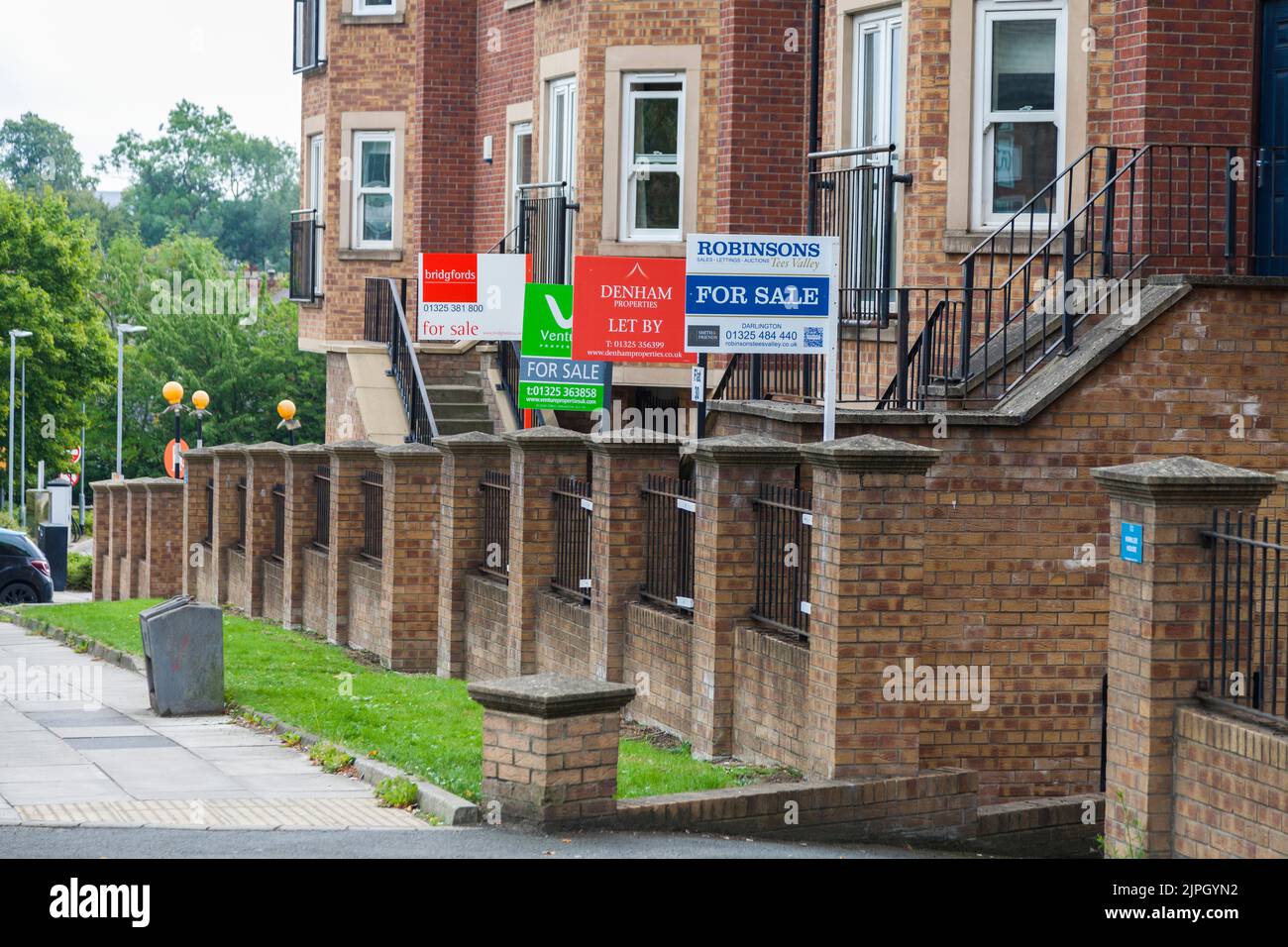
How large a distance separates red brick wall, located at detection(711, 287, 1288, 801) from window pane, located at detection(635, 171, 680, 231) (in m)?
9.12

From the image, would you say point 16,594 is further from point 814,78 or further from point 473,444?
point 814,78

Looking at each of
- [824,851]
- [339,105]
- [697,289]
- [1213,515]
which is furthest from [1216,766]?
[339,105]

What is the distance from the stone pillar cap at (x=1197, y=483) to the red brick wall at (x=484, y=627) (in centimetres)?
755

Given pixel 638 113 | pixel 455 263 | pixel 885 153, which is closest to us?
pixel 885 153

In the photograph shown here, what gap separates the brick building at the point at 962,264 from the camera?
39.9 feet

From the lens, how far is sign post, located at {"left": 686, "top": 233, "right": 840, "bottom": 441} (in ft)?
40.6

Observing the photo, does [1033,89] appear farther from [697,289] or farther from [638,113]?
[638,113]

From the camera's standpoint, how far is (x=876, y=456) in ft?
35.2

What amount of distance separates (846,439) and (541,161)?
13213mm

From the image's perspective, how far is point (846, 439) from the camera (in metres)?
10.8

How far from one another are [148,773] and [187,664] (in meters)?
2.83

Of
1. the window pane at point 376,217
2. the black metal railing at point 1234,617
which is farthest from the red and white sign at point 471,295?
the black metal railing at point 1234,617

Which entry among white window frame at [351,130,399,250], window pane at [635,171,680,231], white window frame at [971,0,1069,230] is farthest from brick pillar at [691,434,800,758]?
white window frame at [351,130,399,250]

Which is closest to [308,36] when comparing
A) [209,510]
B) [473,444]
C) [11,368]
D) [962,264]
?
[209,510]
